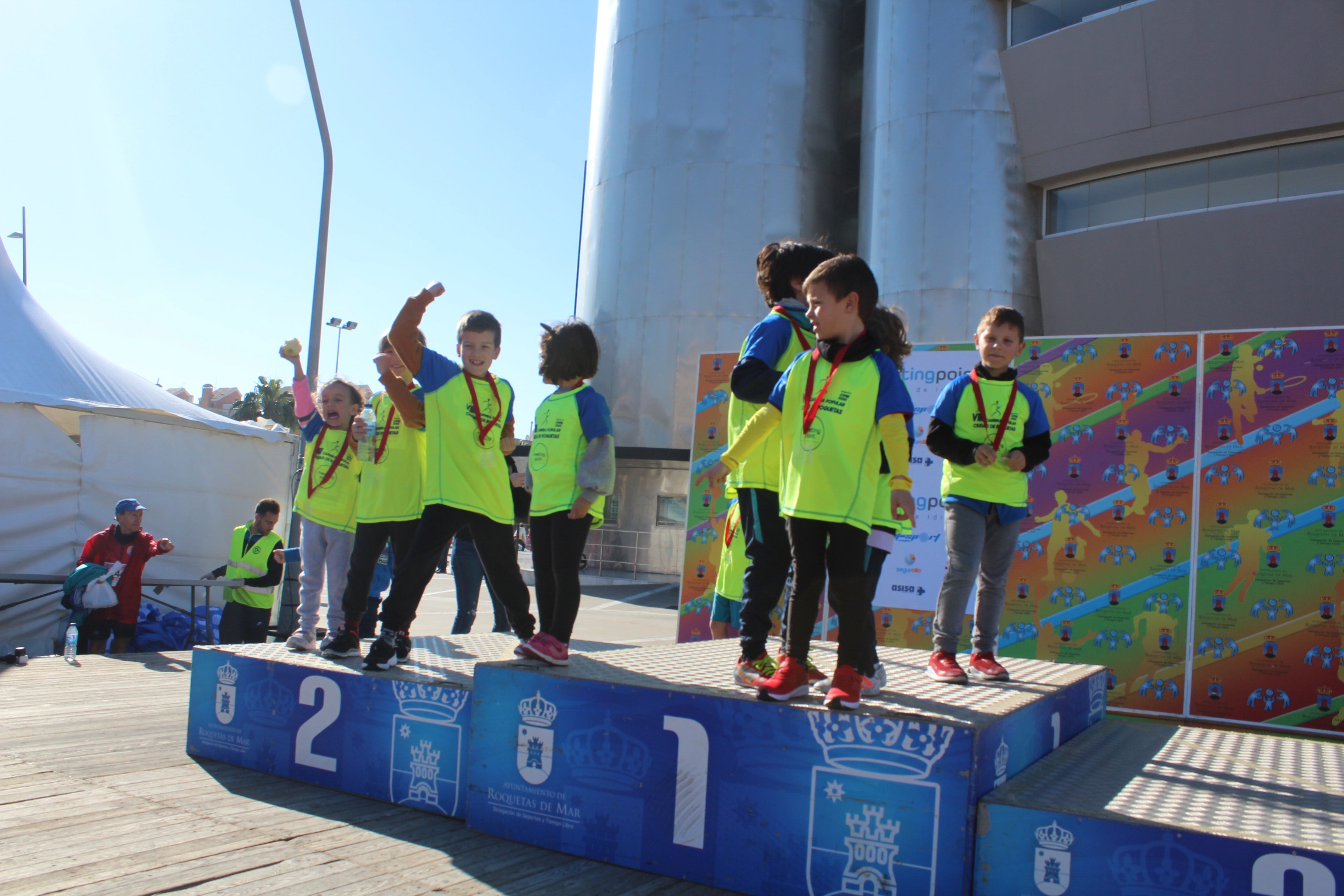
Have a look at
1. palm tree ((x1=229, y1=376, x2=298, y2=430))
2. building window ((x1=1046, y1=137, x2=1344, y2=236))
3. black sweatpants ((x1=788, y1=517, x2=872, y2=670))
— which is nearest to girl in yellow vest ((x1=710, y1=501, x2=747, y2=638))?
black sweatpants ((x1=788, y1=517, x2=872, y2=670))

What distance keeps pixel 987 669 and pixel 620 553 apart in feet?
58.7

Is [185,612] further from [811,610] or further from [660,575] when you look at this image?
[660,575]

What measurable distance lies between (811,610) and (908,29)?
53.0ft

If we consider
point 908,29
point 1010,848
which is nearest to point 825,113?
point 908,29

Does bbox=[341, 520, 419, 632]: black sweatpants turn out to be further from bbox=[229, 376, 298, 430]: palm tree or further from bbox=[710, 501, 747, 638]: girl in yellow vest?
bbox=[229, 376, 298, 430]: palm tree

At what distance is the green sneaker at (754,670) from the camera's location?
3.04 metres

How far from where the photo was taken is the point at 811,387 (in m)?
2.95

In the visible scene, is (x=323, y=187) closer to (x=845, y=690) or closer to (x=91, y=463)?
(x=91, y=463)

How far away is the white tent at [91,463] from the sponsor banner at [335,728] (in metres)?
6.28

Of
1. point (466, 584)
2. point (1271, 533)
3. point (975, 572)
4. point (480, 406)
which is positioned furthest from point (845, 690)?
point (1271, 533)

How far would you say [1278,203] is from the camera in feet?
41.8

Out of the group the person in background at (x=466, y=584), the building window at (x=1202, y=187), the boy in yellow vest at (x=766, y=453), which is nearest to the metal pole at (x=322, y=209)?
the person in background at (x=466, y=584)

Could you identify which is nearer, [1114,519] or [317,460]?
[317,460]

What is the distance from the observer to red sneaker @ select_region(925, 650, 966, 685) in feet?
11.7
